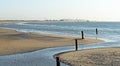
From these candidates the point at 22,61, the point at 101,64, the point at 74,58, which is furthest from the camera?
the point at 74,58

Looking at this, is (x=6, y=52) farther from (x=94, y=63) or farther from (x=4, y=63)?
(x=94, y=63)

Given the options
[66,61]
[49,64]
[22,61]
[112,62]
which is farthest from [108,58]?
[22,61]

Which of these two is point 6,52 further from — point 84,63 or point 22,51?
point 84,63

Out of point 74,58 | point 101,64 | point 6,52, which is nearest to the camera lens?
point 101,64

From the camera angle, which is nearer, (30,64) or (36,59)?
(30,64)

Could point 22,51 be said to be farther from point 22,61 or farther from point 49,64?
point 49,64

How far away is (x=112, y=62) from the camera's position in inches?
754

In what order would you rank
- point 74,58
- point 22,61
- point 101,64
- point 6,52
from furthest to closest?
1. point 6,52
2. point 74,58
3. point 22,61
4. point 101,64

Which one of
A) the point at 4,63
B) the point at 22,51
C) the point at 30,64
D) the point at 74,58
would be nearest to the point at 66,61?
the point at 74,58

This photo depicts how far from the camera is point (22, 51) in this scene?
26.0 metres

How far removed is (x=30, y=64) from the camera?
62.1ft

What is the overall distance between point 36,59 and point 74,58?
2871mm

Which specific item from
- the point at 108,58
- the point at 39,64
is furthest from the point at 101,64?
the point at 39,64

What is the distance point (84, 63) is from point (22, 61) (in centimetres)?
443
